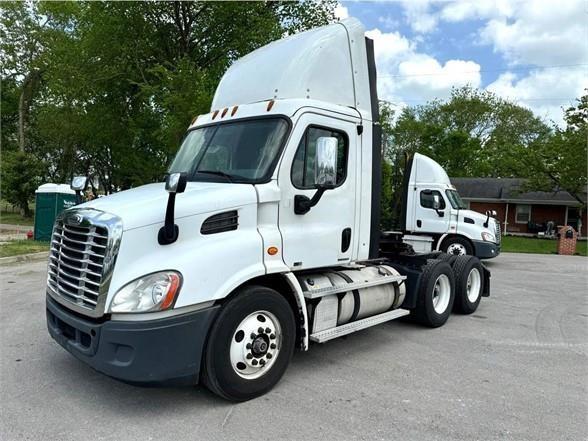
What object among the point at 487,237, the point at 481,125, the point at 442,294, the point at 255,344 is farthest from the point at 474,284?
the point at 481,125

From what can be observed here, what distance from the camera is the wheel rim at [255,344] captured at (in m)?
3.84

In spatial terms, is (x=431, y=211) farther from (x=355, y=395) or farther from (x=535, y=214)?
(x=535, y=214)

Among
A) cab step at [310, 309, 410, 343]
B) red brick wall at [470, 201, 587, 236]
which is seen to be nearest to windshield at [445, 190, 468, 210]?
cab step at [310, 309, 410, 343]

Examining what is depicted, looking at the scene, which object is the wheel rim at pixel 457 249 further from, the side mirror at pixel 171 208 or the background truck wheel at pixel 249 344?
the side mirror at pixel 171 208

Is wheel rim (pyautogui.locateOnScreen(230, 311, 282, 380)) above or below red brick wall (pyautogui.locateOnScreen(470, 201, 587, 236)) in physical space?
below

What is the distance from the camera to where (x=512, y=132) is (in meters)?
47.6

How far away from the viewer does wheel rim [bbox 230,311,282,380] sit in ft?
12.6

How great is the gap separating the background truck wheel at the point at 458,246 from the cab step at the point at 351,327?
8.06 m

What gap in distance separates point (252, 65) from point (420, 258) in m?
3.51

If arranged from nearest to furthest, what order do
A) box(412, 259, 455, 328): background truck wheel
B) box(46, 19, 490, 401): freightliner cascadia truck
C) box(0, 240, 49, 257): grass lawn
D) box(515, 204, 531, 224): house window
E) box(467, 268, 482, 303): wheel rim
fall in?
box(46, 19, 490, 401): freightliner cascadia truck → box(412, 259, 455, 328): background truck wheel → box(467, 268, 482, 303): wheel rim → box(0, 240, 49, 257): grass lawn → box(515, 204, 531, 224): house window

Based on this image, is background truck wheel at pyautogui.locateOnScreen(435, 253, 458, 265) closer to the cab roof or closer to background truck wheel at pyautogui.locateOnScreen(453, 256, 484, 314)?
background truck wheel at pyautogui.locateOnScreen(453, 256, 484, 314)

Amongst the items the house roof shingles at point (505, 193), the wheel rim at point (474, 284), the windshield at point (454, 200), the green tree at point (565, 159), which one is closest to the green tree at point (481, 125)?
the house roof shingles at point (505, 193)

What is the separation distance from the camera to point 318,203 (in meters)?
4.54

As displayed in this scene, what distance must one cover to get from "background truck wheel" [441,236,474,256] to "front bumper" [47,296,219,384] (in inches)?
431
